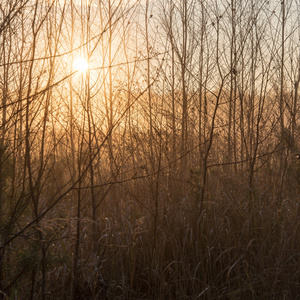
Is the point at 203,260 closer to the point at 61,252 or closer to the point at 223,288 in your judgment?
the point at 223,288

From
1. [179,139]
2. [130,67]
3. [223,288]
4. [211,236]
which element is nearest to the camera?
[223,288]

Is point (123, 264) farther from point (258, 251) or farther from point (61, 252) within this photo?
point (258, 251)

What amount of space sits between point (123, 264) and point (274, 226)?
1121mm

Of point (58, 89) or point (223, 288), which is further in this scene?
point (58, 89)

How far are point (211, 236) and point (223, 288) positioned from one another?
1.70 ft

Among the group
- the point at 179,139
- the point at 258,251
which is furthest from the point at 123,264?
the point at 179,139

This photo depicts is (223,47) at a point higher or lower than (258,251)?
higher

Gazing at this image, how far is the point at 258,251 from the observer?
2.41 metres

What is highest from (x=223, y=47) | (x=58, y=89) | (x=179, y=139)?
(x=223, y=47)

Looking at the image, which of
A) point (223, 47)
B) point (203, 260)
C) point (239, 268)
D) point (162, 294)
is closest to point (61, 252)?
point (162, 294)

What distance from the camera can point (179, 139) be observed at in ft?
12.2

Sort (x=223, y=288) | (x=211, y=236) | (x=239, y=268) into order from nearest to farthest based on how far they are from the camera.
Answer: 1. (x=223, y=288)
2. (x=239, y=268)
3. (x=211, y=236)

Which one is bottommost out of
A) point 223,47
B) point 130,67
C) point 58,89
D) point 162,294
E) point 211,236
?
point 162,294

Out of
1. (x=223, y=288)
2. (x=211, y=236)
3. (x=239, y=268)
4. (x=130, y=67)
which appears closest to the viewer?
(x=223, y=288)
